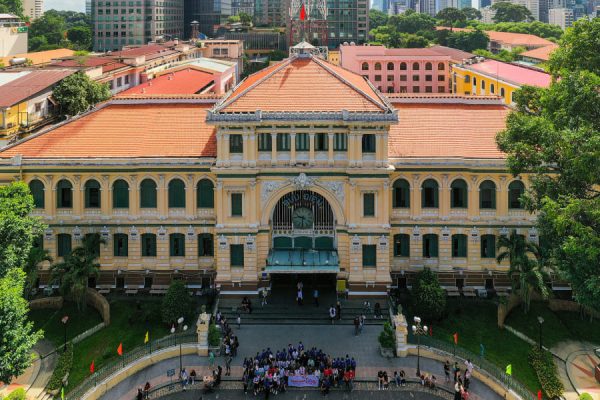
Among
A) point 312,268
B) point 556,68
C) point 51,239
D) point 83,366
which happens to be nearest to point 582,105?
point 556,68

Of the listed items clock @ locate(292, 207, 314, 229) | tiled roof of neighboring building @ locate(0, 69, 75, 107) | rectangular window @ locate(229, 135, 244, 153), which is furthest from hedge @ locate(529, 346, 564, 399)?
tiled roof of neighboring building @ locate(0, 69, 75, 107)

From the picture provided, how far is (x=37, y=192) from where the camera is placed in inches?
2169

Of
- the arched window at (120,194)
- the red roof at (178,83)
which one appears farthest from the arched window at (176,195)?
the red roof at (178,83)

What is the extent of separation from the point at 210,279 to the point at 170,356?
10.8m

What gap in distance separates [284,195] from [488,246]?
18.0m

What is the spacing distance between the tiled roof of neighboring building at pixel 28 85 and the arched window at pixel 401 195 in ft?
156

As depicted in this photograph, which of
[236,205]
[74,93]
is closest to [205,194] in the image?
[236,205]

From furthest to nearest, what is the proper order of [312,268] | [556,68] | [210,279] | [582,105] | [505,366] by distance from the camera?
[210,279] → [312,268] → [556,68] → [505,366] → [582,105]

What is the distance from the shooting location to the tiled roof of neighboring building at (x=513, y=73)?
314ft

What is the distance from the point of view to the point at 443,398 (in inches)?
1644

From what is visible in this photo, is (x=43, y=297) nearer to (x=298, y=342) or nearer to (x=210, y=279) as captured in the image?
(x=210, y=279)

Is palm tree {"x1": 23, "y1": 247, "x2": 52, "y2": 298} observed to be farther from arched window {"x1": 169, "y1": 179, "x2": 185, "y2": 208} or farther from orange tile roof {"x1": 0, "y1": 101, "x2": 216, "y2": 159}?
arched window {"x1": 169, "y1": 179, "x2": 185, "y2": 208}

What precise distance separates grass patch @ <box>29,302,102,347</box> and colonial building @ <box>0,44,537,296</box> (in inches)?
149

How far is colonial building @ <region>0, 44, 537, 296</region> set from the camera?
52375 mm
